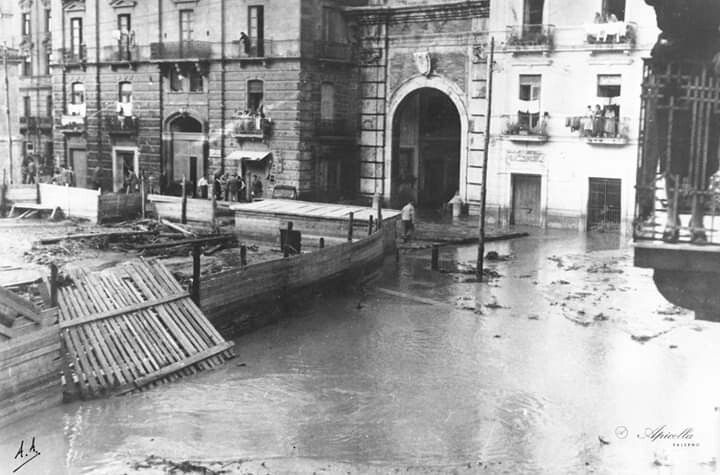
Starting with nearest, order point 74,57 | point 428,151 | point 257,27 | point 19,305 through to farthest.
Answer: point 19,305
point 257,27
point 428,151
point 74,57

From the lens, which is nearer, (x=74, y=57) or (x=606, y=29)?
(x=606, y=29)

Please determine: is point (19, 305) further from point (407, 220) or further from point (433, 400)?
point (407, 220)

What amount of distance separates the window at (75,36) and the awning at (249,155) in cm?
1239

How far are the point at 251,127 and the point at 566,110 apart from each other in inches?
573

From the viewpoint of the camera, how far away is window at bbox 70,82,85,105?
147ft

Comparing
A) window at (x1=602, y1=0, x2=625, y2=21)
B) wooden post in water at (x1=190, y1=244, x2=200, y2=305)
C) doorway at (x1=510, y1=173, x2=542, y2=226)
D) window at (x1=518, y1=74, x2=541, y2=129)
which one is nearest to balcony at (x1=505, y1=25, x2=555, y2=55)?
window at (x1=518, y1=74, x2=541, y2=129)

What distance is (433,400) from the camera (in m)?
14.0

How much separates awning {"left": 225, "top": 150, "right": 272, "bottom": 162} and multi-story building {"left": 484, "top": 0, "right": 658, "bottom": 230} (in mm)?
10703

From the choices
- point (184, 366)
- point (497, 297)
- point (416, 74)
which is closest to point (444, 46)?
point (416, 74)

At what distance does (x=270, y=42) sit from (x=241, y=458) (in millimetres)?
28933

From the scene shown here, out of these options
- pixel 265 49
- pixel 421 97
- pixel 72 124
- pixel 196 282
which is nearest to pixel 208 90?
pixel 265 49
